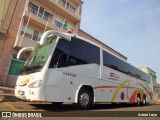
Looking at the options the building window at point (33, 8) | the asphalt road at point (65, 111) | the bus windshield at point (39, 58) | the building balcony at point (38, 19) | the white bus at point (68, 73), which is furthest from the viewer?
the building window at point (33, 8)

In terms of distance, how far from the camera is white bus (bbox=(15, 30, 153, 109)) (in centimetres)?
626

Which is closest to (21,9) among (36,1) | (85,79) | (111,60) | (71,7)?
(36,1)

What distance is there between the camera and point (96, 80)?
27.9ft

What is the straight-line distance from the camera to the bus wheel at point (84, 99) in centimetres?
733

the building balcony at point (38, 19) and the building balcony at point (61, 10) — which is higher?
the building balcony at point (61, 10)

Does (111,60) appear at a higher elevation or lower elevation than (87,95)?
higher

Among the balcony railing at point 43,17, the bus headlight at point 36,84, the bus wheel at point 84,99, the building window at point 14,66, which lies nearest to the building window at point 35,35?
the balcony railing at point 43,17

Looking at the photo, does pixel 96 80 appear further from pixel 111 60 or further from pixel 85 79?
pixel 111 60

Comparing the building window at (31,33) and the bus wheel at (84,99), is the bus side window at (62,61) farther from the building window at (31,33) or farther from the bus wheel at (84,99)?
the building window at (31,33)

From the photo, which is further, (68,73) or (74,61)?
(74,61)

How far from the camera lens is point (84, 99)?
7.56 metres

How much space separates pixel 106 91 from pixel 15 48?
10498mm

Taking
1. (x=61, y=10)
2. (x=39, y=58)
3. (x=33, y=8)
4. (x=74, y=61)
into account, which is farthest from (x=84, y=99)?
(x=61, y=10)

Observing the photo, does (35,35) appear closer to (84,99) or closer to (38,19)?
(38,19)
